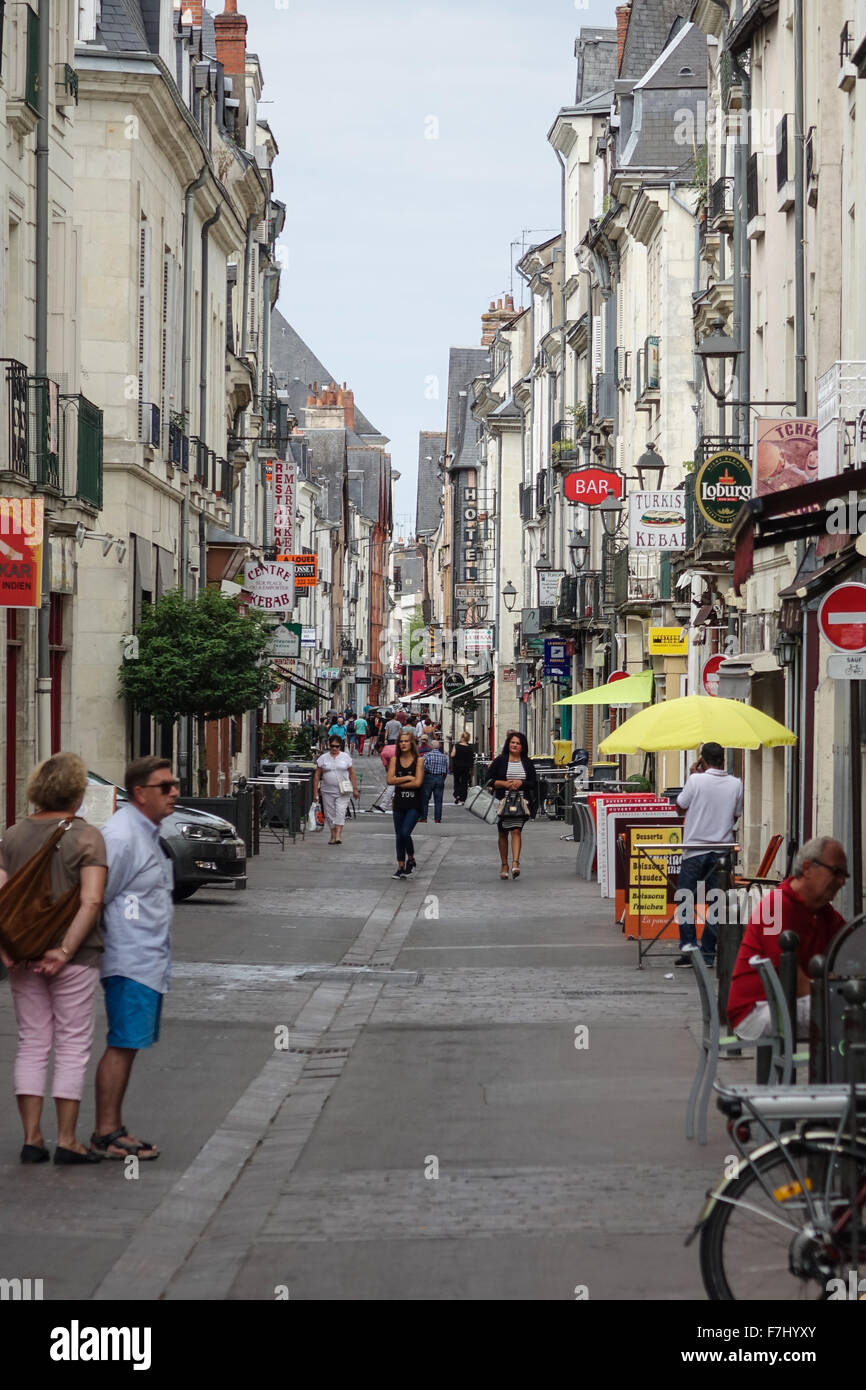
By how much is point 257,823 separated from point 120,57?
10.4m

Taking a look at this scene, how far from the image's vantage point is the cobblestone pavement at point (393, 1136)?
269 inches

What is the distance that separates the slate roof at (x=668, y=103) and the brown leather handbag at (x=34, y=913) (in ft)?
122

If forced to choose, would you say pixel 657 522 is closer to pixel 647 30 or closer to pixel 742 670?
pixel 742 670

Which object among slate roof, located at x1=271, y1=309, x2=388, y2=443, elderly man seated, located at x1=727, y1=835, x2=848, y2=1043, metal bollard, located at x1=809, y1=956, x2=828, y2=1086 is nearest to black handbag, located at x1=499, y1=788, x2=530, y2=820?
elderly man seated, located at x1=727, y1=835, x2=848, y2=1043

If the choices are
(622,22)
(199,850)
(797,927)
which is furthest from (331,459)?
(797,927)

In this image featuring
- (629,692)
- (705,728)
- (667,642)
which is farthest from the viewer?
(667,642)

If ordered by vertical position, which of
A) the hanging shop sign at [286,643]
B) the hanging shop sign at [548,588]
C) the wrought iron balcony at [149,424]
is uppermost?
the wrought iron balcony at [149,424]

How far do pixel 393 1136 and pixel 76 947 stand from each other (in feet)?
5.55

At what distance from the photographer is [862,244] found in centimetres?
1938

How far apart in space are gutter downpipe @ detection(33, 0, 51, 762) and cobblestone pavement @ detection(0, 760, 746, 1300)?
336cm

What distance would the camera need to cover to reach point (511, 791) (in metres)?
24.6

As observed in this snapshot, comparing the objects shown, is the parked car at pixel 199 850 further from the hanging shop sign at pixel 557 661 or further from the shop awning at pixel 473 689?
the shop awning at pixel 473 689

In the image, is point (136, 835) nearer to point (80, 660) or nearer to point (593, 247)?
point (80, 660)

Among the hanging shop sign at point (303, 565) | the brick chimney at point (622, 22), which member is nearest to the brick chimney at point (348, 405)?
the hanging shop sign at point (303, 565)
